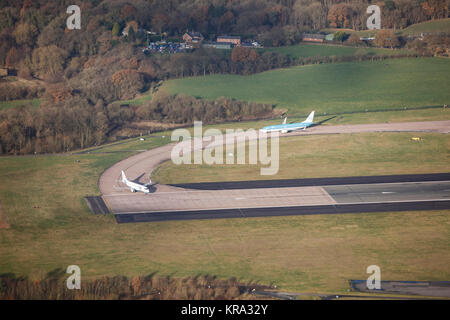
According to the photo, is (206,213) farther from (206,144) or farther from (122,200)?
(206,144)

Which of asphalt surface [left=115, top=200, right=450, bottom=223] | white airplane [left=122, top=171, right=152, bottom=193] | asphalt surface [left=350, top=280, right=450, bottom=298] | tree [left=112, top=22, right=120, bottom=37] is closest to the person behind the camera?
asphalt surface [left=350, top=280, right=450, bottom=298]

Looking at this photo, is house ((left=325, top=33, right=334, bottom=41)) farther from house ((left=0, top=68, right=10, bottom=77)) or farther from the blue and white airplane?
house ((left=0, top=68, right=10, bottom=77))

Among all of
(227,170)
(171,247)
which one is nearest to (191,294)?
(171,247)

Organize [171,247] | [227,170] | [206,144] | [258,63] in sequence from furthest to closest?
1. [258,63]
2. [206,144]
3. [227,170]
4. [171,247]

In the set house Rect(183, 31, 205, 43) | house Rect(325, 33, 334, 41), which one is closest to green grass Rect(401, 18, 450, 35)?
house Rect(325, 33, 334, 41)

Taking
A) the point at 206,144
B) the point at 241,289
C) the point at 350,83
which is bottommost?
the point at 241,289

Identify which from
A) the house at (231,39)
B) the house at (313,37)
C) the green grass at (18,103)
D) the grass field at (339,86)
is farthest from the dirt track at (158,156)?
the house at (313,37)
